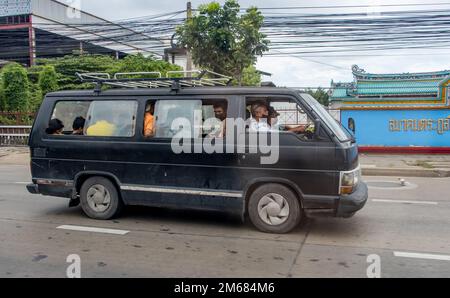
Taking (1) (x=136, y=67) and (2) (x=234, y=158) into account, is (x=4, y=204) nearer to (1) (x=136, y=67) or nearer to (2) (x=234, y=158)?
(2) (x=234, y=158)

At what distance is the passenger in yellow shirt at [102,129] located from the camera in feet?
20.6

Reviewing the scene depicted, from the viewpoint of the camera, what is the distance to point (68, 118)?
6.71m

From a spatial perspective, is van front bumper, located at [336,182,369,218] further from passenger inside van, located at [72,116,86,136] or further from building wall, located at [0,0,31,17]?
building wall, located at [0,0,31,17]

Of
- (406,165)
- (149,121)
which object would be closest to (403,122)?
(406,165)

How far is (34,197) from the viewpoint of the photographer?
8.15m

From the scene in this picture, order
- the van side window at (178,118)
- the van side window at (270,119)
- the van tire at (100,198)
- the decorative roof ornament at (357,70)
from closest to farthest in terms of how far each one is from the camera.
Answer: the van side window at (270,119), the van side window at (178,118), the van tire at (100,198), the decorative roof ornament at (357,70)

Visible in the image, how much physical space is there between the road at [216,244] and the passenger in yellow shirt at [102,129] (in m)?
1.26

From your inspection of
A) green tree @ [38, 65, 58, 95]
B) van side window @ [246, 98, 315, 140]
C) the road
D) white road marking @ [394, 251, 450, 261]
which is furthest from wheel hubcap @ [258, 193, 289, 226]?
green tree @ [38, 65, 58, 95]

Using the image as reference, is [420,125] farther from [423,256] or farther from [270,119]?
[423,256]

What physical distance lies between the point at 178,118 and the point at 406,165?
9.32 m

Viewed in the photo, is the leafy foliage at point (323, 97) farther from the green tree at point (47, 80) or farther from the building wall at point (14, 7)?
the building wall at point (14, 7)

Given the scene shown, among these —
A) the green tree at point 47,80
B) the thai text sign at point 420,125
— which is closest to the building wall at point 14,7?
the green tree at point 47,80

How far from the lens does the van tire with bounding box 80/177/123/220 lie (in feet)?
20.8
